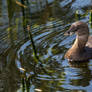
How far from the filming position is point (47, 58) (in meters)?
7.40

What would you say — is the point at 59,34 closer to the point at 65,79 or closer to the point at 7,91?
the point at 65,79

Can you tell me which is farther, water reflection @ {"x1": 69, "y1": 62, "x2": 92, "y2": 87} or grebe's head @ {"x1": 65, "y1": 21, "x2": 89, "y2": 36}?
grebe's head @ {"x1": 65, "y1": 21, "x2": 89, "y2": 36}

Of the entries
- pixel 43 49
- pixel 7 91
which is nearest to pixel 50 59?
pixel 43 49

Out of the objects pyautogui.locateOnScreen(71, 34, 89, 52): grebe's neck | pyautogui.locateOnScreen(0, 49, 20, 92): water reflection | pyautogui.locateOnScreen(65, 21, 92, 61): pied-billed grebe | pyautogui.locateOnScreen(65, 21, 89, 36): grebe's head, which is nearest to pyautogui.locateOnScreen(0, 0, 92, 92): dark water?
pyautogui.locateOnScreen(0, 49, 20, 92): water reflection

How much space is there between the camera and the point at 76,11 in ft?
31.8

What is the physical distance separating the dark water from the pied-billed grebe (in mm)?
200

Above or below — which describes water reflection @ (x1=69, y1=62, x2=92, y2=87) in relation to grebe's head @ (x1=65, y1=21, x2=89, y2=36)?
below

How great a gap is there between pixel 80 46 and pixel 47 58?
0.88 meters

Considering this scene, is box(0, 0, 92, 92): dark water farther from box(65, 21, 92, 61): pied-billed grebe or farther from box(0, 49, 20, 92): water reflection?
box(65, 21, 92, 61): pied-billed grebe

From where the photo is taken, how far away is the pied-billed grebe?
24.6 ft

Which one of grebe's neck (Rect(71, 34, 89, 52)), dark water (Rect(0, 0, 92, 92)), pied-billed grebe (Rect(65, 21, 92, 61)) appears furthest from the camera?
grebe's neck (Rect(71, 34, 89, 52))

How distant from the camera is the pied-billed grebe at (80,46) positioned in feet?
24.6

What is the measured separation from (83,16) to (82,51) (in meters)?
1.95

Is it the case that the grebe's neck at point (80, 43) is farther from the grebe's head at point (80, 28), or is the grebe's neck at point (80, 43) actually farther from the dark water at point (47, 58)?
the dark water at point (47, 58)
